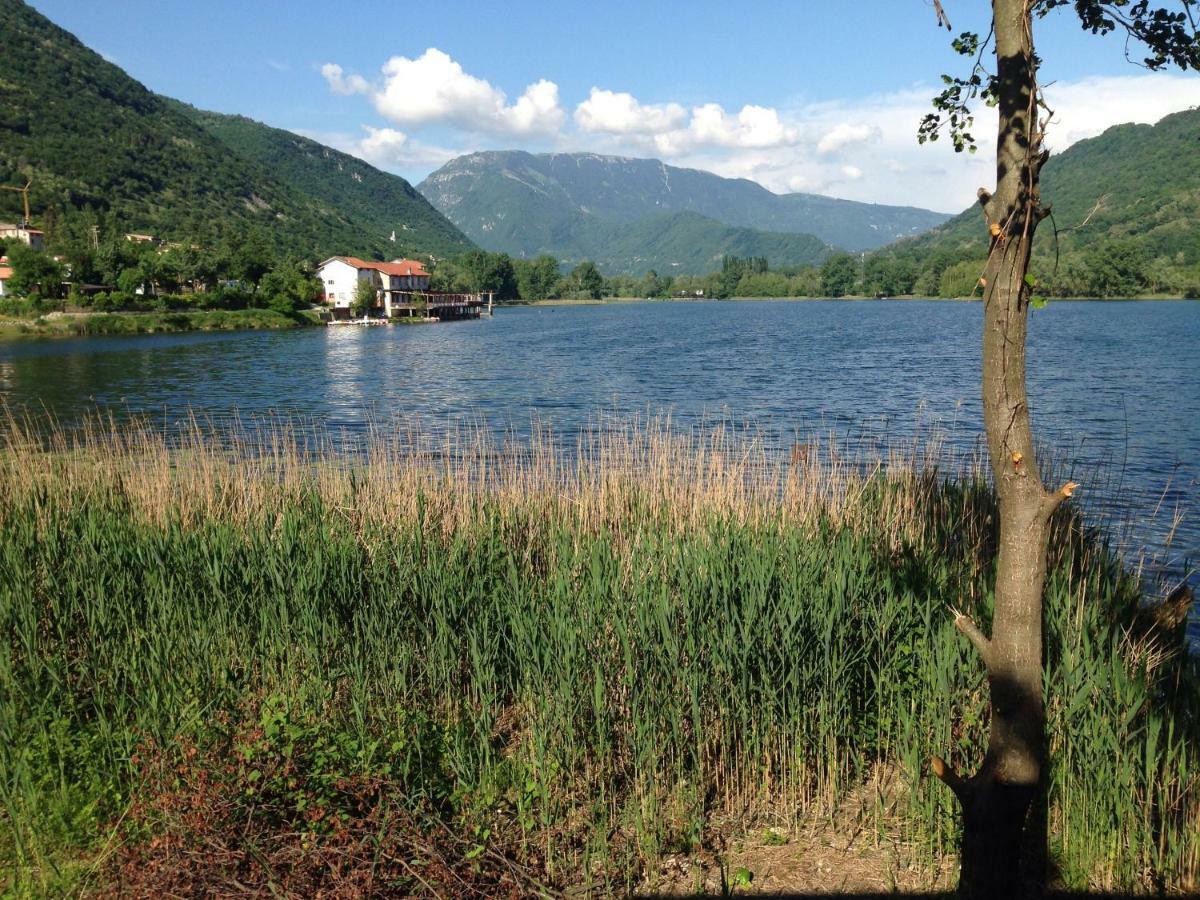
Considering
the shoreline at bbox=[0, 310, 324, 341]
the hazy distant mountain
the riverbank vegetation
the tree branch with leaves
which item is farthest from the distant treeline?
the shoreline at bbox=[0, 310, 324, 341]

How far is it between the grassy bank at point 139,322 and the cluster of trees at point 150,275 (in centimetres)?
272

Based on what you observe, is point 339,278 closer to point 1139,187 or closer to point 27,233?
point 27,233

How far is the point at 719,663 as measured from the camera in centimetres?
545

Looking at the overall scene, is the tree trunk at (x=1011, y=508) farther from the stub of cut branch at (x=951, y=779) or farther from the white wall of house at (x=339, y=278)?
the white wall of house at (x=339, y=278)

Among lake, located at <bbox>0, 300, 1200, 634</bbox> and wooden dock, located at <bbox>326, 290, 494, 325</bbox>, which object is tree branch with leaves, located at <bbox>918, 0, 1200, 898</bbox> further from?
wooden dock, located at <bbox>326, 290, 494, 325</bbox>

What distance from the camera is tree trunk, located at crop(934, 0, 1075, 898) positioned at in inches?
136

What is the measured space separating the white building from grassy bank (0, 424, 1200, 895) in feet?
319

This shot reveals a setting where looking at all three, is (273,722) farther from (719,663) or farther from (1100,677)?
(1100,677)

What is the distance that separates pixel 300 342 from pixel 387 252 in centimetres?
10702

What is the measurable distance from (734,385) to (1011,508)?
109ft

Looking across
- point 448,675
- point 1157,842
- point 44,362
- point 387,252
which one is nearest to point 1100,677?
point 1157,842

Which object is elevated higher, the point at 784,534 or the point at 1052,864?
the point at 784,534

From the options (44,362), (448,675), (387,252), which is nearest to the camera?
(448,675)

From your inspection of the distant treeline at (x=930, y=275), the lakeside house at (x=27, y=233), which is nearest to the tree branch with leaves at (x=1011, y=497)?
the distant treeline at (x=930, y=275)
